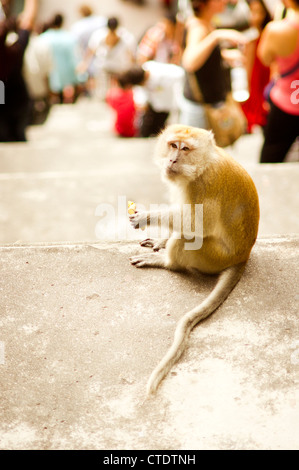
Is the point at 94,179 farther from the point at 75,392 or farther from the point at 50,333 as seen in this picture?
the point at 75,392

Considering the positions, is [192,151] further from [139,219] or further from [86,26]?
[86,26]

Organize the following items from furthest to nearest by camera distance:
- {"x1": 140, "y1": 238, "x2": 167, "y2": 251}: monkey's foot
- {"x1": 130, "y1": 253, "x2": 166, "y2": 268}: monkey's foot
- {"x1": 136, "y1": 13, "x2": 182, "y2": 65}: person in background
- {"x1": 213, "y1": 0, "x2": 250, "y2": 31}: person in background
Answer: {"x1": 136, "y1": 13, "x2": 182, "y2": 65}: person in background → {"x1": 213, "y1": 0, "x2": 250, "y2": 31}: person in background → {"x1": 140, "y1": 238, "x2": 167, "y2": 251}: monkey's foot → {"x1": 130, "y1": 253, "x2": 166, "y2": 268}: monkey's foot

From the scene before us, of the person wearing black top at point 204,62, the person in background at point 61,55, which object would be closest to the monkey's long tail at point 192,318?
the person wearing black top at point 204,62

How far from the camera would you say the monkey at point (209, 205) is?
8.59 ft

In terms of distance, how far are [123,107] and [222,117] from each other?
3206 mm

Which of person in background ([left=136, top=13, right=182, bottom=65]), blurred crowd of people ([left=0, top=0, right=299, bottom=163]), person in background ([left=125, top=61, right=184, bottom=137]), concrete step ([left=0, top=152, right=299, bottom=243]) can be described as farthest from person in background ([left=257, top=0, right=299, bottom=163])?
person in background ([left=136, top=13, right=182, bottom=65])

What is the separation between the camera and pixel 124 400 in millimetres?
2203

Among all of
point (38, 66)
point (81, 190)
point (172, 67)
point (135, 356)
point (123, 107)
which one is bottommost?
point (123, 107)

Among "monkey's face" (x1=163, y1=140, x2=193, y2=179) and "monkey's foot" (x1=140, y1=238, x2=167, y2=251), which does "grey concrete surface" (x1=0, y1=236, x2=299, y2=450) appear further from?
"monkey's face" (x1=163, y1=140, x2=193, y2=179)

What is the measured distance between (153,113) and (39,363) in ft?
17.4

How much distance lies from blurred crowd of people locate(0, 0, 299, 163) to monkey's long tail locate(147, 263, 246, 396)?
2117 mm

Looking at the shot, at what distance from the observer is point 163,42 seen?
8.32 metres

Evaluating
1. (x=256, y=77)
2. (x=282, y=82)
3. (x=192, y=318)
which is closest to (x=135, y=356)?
(x=192, y=318)

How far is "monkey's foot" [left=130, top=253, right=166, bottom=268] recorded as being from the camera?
9.71ft
